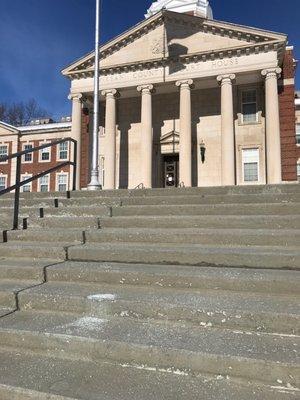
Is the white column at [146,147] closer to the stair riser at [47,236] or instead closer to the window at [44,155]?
the stair riser at [47,236]

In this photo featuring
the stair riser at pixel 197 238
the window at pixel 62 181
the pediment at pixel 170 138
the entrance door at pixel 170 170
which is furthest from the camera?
the window at pixel 62 181

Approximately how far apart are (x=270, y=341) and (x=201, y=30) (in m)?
24.1

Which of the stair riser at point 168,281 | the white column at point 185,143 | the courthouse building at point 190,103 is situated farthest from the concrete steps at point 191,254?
the white column at point 185,143

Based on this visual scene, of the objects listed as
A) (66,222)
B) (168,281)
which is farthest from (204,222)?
(66,222)

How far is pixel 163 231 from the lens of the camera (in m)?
5.13

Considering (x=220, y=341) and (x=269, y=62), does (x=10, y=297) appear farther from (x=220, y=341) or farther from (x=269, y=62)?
(x=269, y=62)

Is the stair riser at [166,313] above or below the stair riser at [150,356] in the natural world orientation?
above

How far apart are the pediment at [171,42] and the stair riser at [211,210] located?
1915 cm

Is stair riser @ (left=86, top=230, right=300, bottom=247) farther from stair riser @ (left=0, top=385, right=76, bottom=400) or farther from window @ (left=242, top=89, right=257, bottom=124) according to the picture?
window @ (left=242, top=89, right=257, bottom=124)

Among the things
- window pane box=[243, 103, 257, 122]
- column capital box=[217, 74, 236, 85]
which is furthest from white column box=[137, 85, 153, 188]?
window pane box=[243, 103, 257, 122]

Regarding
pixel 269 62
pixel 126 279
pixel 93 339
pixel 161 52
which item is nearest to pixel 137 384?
pixel 93 339

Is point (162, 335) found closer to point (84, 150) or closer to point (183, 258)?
point (183, 258)

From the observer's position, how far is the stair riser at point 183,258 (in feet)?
13.3

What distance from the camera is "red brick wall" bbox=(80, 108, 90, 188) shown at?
88.0 ft
